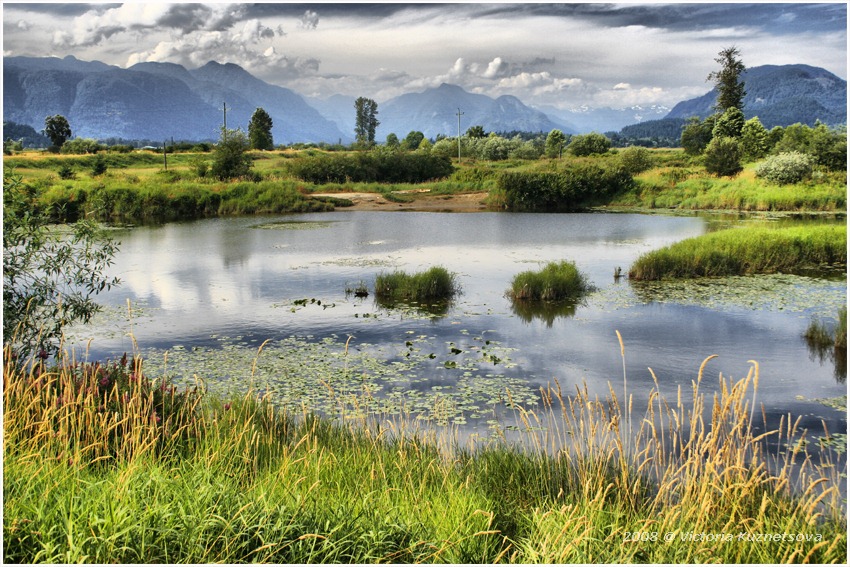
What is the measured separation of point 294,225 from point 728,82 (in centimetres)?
4281

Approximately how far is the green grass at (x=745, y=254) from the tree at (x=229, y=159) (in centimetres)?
3100

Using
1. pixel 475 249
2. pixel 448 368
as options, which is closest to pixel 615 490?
pixel 448 368

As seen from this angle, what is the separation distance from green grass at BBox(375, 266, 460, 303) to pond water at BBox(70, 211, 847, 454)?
20.8 inches

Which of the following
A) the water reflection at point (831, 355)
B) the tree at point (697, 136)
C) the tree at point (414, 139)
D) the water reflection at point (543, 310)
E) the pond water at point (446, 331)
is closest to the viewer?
the pond water at point (446, 331)

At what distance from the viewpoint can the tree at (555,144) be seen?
60.9 metres

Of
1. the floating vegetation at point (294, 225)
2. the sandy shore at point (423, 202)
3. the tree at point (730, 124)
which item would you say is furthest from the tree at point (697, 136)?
the floating vegetation at point (294, 225)

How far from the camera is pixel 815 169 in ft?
126

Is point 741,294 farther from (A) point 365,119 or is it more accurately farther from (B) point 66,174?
(A) point 365,119

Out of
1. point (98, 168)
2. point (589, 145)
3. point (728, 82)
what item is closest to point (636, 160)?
point (589, 145)

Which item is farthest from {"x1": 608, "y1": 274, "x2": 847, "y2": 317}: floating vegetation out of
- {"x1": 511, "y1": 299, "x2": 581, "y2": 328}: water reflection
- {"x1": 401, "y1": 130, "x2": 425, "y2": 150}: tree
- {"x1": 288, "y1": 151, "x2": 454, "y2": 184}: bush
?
{"x1": 401, "y1": 130, "x2": 425, "y2": 150}: tree

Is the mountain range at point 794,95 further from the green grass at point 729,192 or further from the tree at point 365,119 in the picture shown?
the tree at point 365,119

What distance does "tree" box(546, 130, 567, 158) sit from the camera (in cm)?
6092

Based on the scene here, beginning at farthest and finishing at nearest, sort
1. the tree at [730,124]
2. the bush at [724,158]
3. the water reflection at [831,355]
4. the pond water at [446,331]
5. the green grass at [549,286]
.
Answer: the tree at [730,124]
the bush at [724,158]
the green grass at [549,286]
the water reflection at [831,355]
the pond water at [446,331]

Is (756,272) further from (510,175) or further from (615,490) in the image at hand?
(510,175)
